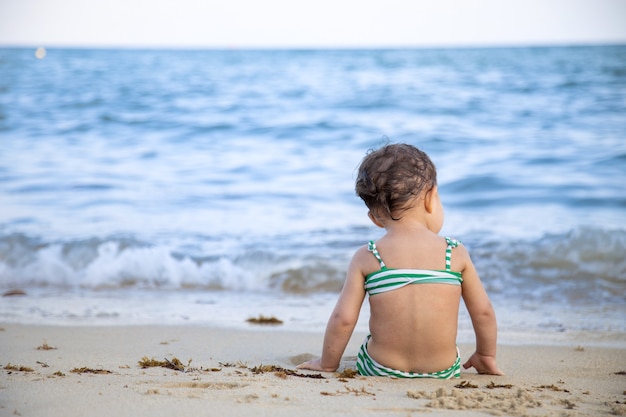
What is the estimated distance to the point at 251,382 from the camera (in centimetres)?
236

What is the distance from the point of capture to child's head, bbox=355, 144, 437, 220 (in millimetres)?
2457

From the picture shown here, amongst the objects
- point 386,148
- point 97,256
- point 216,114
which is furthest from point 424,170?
point 216,114

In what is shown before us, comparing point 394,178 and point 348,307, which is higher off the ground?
point 394,178

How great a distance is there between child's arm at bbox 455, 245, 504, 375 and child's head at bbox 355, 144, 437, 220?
261 millimetres

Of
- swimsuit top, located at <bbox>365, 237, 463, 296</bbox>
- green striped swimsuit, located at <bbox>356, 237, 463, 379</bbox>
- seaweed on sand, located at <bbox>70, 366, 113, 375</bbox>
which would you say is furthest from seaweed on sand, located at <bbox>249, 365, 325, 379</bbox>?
seaweed on sand, located at <bbox>70, 366, 113, 375</bbox>

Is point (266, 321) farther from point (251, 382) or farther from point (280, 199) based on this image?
point (280, 199)

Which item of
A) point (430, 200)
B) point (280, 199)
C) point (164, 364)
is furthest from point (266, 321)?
point (280, 199)

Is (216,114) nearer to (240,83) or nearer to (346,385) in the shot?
(240,83)

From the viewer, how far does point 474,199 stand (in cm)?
768

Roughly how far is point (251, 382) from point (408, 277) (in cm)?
66

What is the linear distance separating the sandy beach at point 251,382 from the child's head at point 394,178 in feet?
2.08

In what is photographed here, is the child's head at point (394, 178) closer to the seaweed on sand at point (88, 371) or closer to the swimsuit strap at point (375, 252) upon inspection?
the swimsuit strap at point (375, 252)

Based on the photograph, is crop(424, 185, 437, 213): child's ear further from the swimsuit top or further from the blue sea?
the blue sea

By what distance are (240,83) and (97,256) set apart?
47.6 ft
